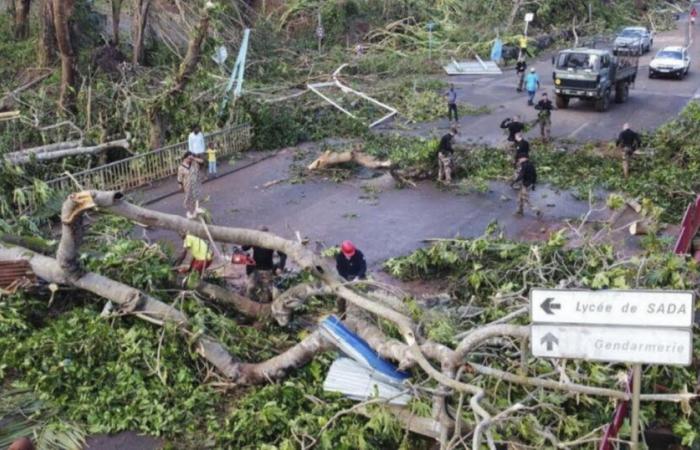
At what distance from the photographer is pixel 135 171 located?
17.0 m

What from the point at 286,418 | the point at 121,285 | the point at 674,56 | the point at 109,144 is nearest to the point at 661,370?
the point at 286,418

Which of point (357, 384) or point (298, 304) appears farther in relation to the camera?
point (298, 304)

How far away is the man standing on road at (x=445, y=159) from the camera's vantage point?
16906mm

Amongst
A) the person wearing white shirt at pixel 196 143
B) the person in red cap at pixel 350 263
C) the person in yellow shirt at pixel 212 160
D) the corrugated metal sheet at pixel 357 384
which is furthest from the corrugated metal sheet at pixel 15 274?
the person in yellow shirt at pixel 212 160

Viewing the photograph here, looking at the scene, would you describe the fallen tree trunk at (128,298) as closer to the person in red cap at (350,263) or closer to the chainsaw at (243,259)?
the chainsaw at (243,259)

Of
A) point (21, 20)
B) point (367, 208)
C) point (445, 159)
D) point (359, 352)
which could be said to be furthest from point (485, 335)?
point (21, 20)

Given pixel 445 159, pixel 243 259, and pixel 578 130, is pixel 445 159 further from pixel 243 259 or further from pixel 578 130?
pixel 243 259

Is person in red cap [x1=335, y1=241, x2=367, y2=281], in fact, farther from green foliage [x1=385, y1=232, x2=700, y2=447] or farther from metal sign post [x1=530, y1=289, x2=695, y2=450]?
metal sign post [x1=530, y1=289, x2=695, y2=450]

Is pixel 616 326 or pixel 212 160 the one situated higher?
pixel 616 326

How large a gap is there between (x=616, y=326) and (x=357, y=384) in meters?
3.63

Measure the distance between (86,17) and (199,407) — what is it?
1953 centimetres

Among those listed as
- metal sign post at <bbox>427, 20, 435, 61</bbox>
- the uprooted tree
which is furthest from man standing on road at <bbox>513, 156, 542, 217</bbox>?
metal sign post at <bbox>427, 20, 435, 61</bbox>

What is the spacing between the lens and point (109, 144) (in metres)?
17.1

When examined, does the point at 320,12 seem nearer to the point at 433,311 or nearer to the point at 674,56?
the point at 674,56
